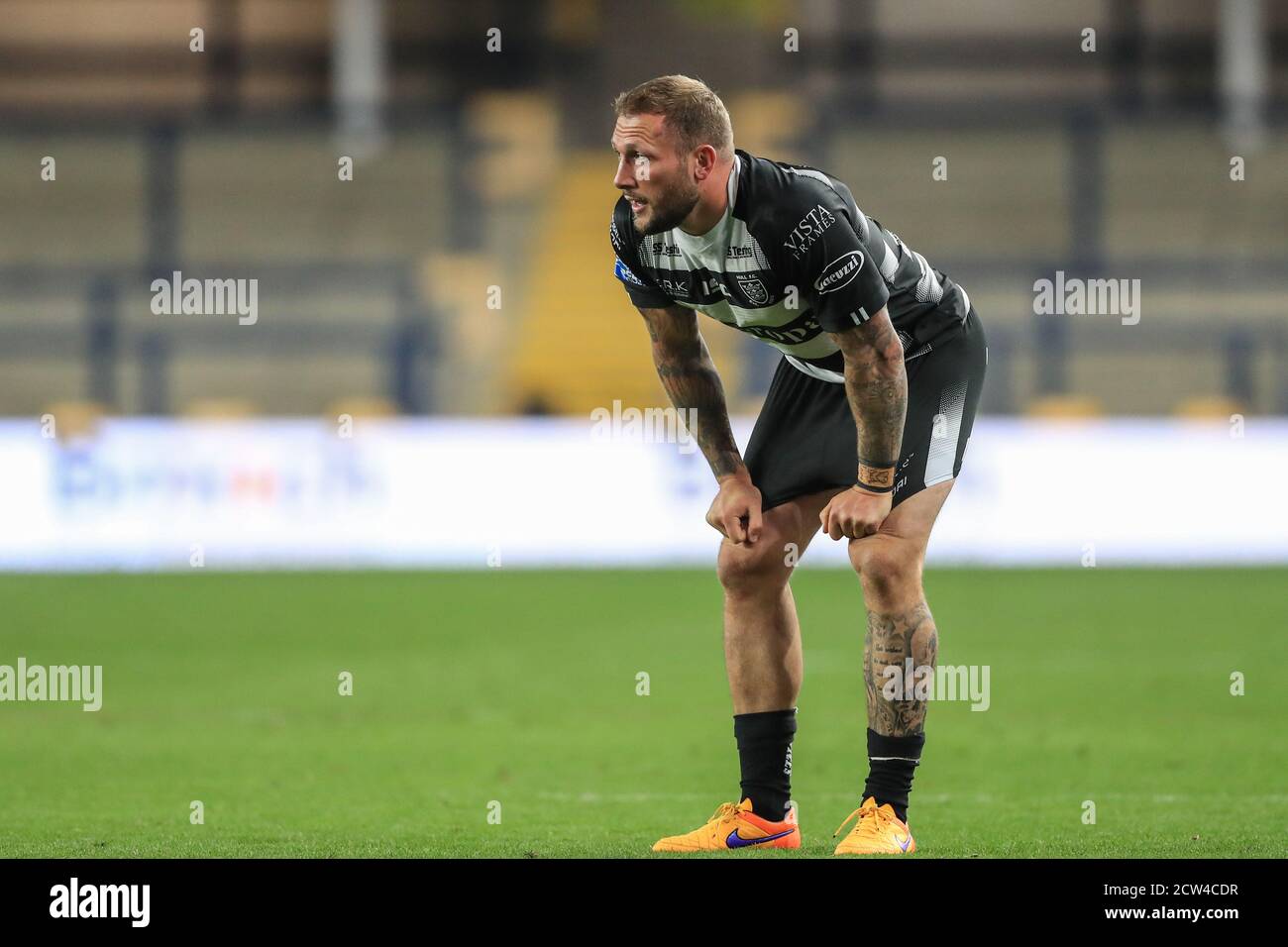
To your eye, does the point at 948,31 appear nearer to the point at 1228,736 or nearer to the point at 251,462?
the point at 251,462

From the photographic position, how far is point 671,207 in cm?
512

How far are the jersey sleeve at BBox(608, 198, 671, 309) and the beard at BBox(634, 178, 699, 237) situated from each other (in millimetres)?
268

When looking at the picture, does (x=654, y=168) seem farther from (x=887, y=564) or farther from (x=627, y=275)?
(x=887, y=564)

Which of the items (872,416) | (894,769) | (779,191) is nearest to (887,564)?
(872,416)

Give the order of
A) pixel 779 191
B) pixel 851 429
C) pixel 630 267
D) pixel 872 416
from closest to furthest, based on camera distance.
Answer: pixel 779 191 < pixel 872 416 < pixel 630 267 < pixel 851 429

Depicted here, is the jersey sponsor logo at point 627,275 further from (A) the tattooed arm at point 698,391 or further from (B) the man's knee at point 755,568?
(B) the man's knee at point 755,568

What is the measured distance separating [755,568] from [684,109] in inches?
57.1

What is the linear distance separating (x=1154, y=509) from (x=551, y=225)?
11.5m

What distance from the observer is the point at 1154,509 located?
17188mm

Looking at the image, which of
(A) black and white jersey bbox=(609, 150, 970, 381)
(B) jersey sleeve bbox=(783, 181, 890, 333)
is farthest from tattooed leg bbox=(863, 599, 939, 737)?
(B) jersey sleeve bbox=(783, 181, 890, 333)

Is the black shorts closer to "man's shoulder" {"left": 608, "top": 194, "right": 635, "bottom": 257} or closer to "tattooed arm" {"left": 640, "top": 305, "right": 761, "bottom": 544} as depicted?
"tattooed arm" {"left": 640, "top": 305, "right": 761, "bottom": 544}
